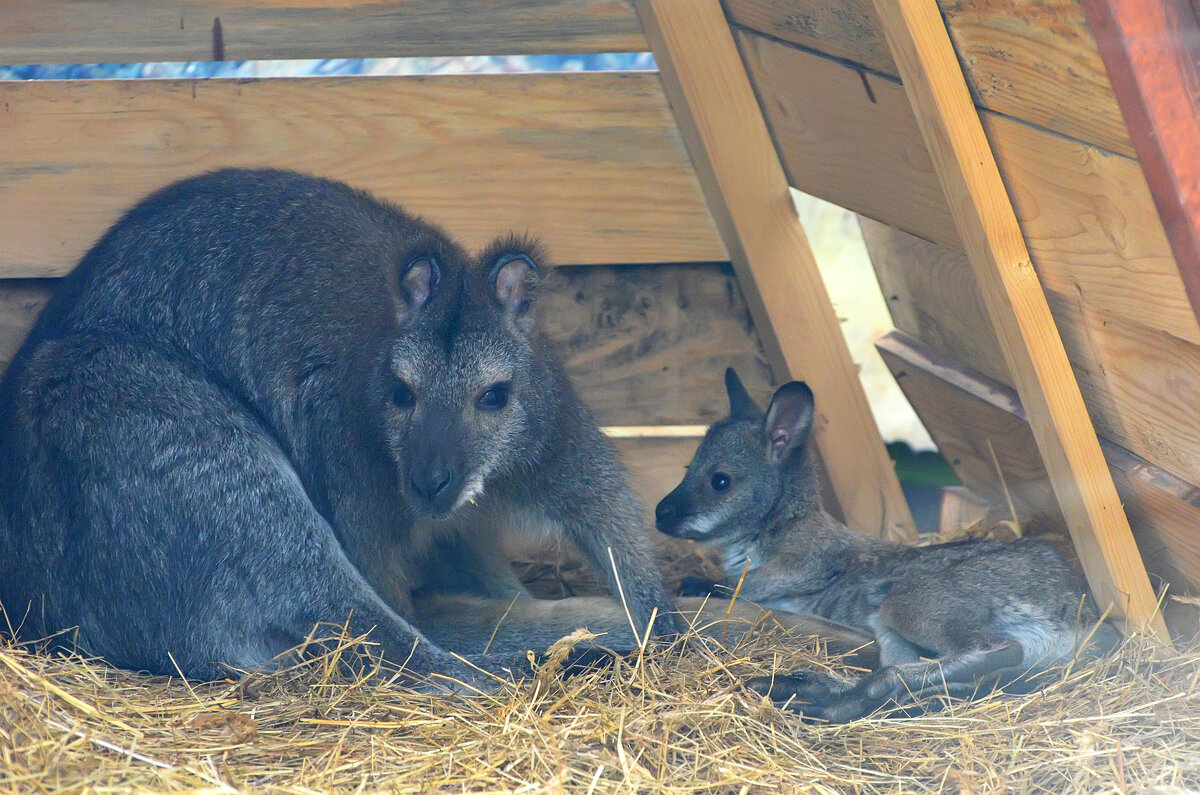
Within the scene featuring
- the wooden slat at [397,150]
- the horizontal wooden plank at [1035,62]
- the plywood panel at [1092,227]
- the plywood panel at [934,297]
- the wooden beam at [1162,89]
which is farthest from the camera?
the wooden slat at [397,150]

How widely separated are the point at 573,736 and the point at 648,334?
8.21ft

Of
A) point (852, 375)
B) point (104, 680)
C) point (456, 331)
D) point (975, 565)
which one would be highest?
point (456, 331)

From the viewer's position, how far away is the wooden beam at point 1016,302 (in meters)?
3.25

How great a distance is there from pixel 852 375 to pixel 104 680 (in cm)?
332

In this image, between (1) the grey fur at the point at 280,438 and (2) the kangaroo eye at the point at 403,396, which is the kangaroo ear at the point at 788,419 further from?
(2) the kangaroo eye at the point at 403,396

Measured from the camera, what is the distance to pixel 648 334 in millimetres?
5387

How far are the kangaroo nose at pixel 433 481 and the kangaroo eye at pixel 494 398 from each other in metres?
0.33

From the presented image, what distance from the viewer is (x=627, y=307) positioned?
17.6 ft

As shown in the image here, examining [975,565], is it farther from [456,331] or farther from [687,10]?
[687,10]

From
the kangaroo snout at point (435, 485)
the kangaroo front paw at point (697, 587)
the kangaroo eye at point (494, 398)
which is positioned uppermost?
the kangaroo eye at point (494, 398)

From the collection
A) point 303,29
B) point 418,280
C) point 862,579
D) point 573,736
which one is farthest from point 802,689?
point 303,29

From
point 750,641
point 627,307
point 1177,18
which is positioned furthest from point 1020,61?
point 627,307

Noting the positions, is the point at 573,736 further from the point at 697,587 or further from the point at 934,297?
the point at 934,297

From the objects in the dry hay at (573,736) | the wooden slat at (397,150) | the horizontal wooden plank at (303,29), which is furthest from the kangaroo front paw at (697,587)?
the horizontal wooden plank at (303,29)
